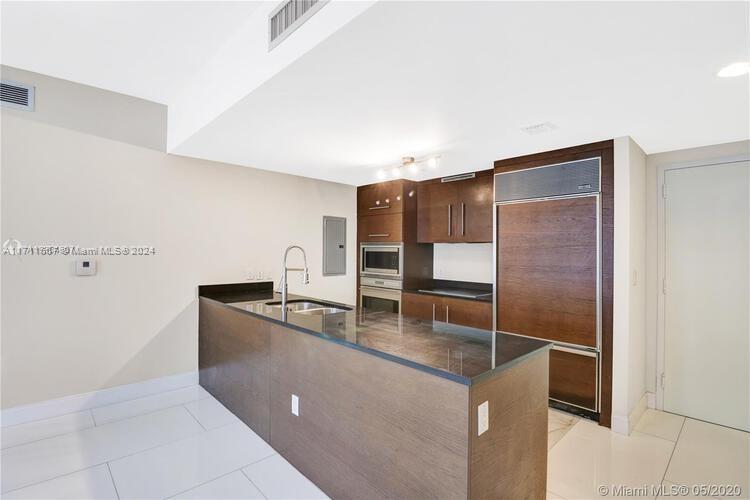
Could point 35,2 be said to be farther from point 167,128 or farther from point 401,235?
point 401,235

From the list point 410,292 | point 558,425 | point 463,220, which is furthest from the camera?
point 410,292

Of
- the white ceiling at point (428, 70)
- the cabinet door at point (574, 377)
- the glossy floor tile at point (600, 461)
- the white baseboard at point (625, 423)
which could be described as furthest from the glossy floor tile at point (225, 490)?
the white baseboard at point (625, 423)

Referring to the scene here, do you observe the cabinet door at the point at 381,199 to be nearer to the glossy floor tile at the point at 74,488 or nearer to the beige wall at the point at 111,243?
the beige wall at the point at 111,243

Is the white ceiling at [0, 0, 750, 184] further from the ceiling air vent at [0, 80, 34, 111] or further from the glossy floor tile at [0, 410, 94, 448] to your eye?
the glossy floor tile at [0, 410, 94, 448]

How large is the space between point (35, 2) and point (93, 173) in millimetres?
1280

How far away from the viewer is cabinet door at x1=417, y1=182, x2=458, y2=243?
4020mm

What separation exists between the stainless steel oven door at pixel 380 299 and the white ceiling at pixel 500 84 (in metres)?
1.84

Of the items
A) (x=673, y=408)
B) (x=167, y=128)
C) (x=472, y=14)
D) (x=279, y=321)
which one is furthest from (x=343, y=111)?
(x=673, y=408)

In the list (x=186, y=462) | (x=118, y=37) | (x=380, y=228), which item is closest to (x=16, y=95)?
(x=118, y=37)

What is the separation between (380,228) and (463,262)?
3.50 ft

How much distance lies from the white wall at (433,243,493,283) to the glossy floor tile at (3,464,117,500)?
137 inches

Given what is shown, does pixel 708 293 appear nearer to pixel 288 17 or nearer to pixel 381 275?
pixel 381 275

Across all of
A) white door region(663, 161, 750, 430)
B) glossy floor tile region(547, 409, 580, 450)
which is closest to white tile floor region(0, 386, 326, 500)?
glossy floor tile region(547, 409, 580, 450)

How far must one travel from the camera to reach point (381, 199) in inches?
177
